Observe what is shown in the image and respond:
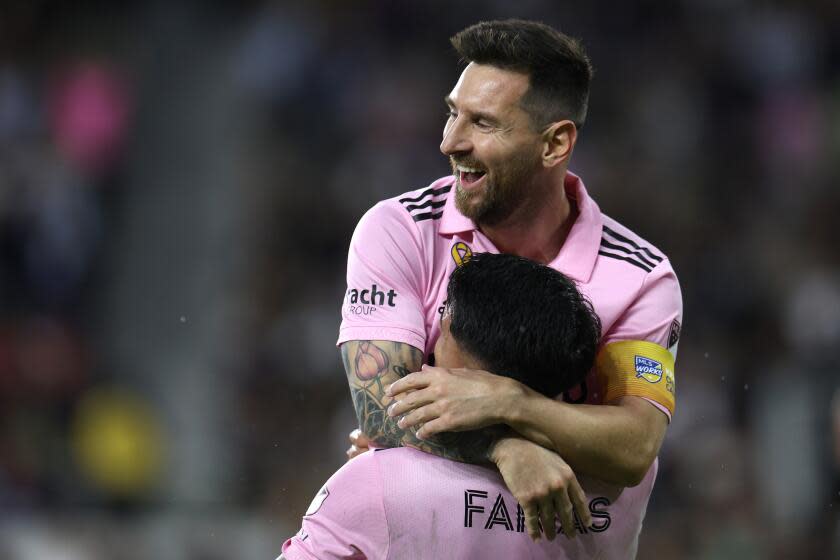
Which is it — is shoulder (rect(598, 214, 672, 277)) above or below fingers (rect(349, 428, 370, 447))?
above

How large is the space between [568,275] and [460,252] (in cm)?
28

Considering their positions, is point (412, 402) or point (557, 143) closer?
point (412, 402)

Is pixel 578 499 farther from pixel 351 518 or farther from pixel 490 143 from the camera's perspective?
pixel 490 143

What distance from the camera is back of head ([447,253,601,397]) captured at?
2.79m

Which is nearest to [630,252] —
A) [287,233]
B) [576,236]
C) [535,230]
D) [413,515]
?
[576,236]

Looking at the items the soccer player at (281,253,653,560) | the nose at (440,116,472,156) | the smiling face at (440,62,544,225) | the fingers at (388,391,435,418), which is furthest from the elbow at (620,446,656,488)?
the nose at (440,116,472,156)

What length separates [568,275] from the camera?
341cm

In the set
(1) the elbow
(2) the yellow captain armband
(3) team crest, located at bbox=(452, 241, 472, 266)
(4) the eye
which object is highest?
(4) the eye

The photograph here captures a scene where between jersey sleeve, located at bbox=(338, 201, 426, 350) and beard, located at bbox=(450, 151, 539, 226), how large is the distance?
16 cm

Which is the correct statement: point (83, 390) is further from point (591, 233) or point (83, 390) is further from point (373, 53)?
point (591, 233)

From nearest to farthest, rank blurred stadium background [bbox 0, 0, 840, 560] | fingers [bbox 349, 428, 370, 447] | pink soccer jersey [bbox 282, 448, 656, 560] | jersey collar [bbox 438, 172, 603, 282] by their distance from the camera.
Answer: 1. pink soccer jersey [bbox 282, 448, 656, 560]
2. fingers [bbox 349, 428, 370, 447]
3. jersey collar [bbox 438, 172, 603, 282]
4. blurred stadium background [bbox 0, 0, 840, 560]

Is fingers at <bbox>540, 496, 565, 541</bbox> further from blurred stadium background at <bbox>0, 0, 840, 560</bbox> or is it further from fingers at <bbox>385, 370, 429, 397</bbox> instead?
blurred stadium background at <bbox>0, 0, 840, 560</bbox>

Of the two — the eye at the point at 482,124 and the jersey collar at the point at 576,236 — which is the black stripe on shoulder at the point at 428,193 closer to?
the jersey collar at the point at 576,236

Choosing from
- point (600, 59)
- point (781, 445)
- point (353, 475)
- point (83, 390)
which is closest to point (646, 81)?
point (600, 59)
